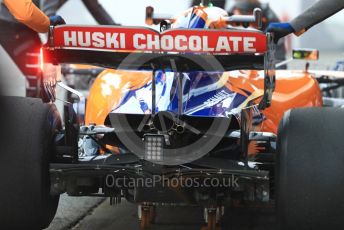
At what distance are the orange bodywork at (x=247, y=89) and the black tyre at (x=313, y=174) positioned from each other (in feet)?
3.39

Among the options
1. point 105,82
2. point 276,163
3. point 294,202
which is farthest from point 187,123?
point 105,82

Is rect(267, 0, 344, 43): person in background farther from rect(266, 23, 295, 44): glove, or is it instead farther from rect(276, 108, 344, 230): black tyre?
rect(276, 108, 344, 230): black tyre

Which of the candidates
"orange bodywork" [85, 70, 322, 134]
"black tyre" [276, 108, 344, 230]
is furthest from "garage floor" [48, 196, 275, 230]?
"black tyre" [276, 108, 344, 230]

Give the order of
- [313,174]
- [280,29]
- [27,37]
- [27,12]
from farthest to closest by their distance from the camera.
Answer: [27,37] → [280,29] → [27,12] → [313,174]

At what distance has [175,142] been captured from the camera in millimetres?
3934

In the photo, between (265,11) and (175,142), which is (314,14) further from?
(265,11)

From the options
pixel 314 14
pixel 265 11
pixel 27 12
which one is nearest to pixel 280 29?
pixel 314 14

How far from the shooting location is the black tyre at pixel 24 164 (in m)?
3.83

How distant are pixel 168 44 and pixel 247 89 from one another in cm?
134

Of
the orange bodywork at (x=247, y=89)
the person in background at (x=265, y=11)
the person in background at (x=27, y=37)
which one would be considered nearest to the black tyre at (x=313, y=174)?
the orange bodywork at (x=247, y=89)

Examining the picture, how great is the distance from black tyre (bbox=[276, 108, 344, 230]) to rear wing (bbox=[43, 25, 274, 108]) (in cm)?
46

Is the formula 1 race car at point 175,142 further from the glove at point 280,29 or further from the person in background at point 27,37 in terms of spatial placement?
the person in background at point 27,37

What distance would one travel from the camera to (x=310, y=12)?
4.29 metres

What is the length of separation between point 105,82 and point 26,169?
177cm
